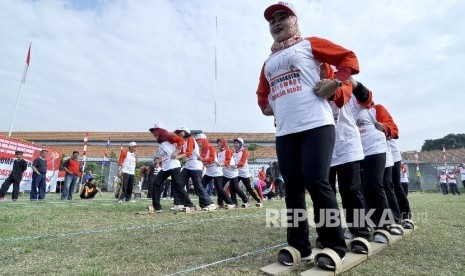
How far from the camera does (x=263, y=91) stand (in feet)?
10.9

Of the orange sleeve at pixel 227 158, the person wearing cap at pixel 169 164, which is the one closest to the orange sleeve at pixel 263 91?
the person wearing cap at pixel 169 164

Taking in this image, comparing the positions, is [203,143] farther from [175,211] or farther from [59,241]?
[59,241]

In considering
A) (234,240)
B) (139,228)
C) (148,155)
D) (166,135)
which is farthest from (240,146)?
(148,155)

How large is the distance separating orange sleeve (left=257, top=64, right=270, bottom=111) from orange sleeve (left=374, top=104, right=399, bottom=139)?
212 centimetres

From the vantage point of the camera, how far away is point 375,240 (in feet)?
11.7

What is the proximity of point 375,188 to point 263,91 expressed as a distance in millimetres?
1893

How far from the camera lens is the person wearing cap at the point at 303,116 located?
2.61 metres

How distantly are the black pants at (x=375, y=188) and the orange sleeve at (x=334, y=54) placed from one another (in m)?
1.86

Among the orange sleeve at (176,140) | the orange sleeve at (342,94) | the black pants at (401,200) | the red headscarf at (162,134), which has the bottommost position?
the black pants at (401,200)

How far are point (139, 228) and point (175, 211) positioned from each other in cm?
289

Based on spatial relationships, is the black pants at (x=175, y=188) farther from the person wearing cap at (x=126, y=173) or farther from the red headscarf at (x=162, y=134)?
the person wearing cap at (x=126, y=173)

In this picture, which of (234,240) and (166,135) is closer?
(234,240)

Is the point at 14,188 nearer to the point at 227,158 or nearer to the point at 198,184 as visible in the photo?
the point at 198,184

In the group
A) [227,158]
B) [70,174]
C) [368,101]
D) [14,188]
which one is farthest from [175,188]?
[14,188]
